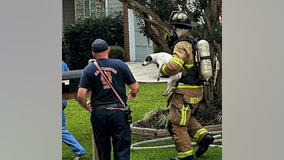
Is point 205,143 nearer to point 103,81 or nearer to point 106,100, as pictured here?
point 106,100

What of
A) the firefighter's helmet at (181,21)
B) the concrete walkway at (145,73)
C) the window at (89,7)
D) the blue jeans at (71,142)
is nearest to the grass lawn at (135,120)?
the blue jeans at (71,142)

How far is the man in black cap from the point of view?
587 centimetres

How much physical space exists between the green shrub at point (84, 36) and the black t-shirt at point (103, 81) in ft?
50.6

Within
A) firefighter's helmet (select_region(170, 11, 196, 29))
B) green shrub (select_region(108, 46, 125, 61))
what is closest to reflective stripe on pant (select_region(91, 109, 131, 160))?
firefighter's helmet (select_region(170, 11, 196, 29))

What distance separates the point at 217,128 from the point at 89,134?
8.21 feet

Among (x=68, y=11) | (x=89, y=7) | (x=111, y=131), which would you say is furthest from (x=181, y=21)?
(x=68, y=11)

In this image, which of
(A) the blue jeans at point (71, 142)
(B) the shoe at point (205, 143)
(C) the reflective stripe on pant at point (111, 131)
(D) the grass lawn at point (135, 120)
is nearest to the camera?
(C) the reflective stripe on pant at point (111, 131)

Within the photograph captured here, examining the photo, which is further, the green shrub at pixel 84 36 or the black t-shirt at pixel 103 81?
the green shrub at pixel 84 36

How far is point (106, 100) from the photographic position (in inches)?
231

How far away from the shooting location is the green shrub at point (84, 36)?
2141 centimetres

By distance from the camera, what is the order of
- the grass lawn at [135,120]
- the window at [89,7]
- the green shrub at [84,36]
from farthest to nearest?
the window at [89,7] → the green shrub at [84,36] → the grass lawn at [135,120]

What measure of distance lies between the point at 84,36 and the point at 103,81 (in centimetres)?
1580

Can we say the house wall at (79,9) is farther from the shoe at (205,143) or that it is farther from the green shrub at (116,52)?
the shoe at (205,143)
